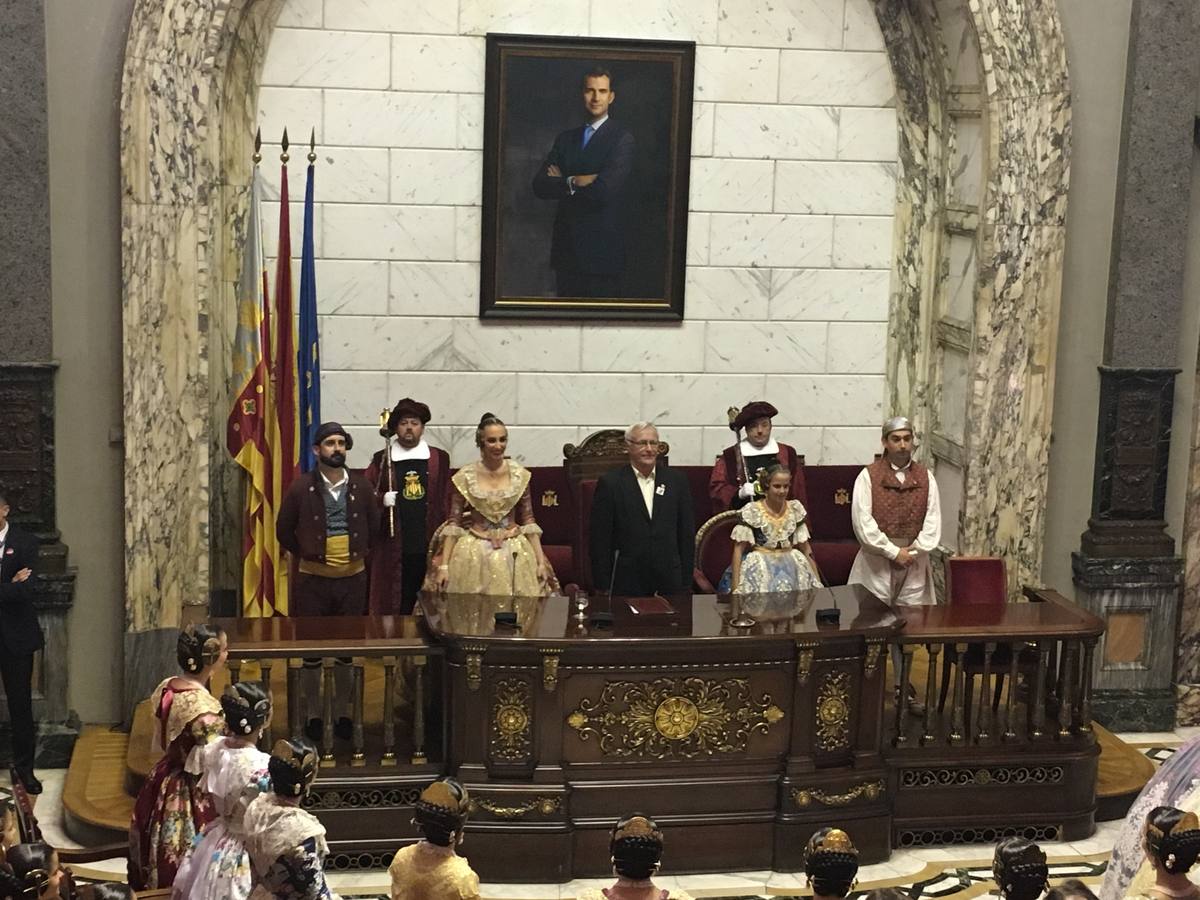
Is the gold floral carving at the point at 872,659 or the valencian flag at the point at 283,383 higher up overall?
the valencian flag at the point at 283,383

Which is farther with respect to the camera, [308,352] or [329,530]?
[308,352]

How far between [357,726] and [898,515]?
331 centimetres

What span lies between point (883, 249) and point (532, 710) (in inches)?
185

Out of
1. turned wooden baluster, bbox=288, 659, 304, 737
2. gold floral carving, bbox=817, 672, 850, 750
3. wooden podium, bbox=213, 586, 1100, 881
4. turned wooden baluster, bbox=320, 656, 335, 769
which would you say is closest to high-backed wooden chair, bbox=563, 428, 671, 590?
wooden podium, bbox=213, 586, 1100, 881

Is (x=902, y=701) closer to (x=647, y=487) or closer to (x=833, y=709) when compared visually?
(x=833, y=709)

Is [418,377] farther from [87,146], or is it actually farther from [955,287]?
[955,287]

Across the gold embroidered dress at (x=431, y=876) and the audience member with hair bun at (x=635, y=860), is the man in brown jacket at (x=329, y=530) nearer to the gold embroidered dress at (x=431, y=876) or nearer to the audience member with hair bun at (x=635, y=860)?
the gold embroidered dress at (x=431, y=876)

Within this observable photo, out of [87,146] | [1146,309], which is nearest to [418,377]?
[87,146]

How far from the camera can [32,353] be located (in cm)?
949

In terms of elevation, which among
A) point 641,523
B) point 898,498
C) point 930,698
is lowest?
point 930,698

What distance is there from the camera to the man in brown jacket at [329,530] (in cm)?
939

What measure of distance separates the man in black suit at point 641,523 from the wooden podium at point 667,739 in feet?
2.48

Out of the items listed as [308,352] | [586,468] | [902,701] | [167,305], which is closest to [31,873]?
[902,701]

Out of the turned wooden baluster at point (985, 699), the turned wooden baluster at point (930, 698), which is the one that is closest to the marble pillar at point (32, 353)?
the turned wooden baluster at point (930, 698)
